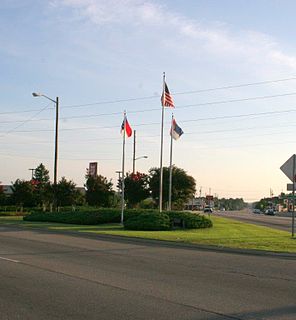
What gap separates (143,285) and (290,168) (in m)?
14.6

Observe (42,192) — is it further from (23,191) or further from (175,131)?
(175,131)

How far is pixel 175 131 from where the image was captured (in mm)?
36062

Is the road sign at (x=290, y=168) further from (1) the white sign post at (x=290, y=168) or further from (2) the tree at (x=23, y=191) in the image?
(2) the tree at (x=23, y=191)

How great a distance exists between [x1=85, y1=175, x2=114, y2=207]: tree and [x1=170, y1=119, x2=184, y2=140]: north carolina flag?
15545 mm

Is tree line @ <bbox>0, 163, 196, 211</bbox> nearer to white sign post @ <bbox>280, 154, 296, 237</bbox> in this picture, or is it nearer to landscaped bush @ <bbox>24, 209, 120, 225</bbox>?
landscaped bush @ <bbox>24, 209, 120, 225</bbox>

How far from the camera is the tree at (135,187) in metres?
53.5

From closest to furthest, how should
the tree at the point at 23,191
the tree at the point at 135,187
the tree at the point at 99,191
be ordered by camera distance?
the tree at the point at 99,191 < the tree at the point at 135,187 < the tree at the point at 23,191

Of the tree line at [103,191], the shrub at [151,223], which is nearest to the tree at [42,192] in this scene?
the tree line at [103,191]

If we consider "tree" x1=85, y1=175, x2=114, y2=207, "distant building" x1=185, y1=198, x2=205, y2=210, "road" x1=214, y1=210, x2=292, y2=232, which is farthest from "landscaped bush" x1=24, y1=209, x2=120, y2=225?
"distant building" x1=185, y1=198, x2=205, y2=210

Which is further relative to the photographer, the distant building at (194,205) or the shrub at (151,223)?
the distant building at (194,205)

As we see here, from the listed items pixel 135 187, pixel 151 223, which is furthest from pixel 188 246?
pixel 135 187

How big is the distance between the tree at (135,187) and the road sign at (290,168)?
30461 mm

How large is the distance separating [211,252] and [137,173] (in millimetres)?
36729

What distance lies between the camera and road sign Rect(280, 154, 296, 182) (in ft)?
76.8
